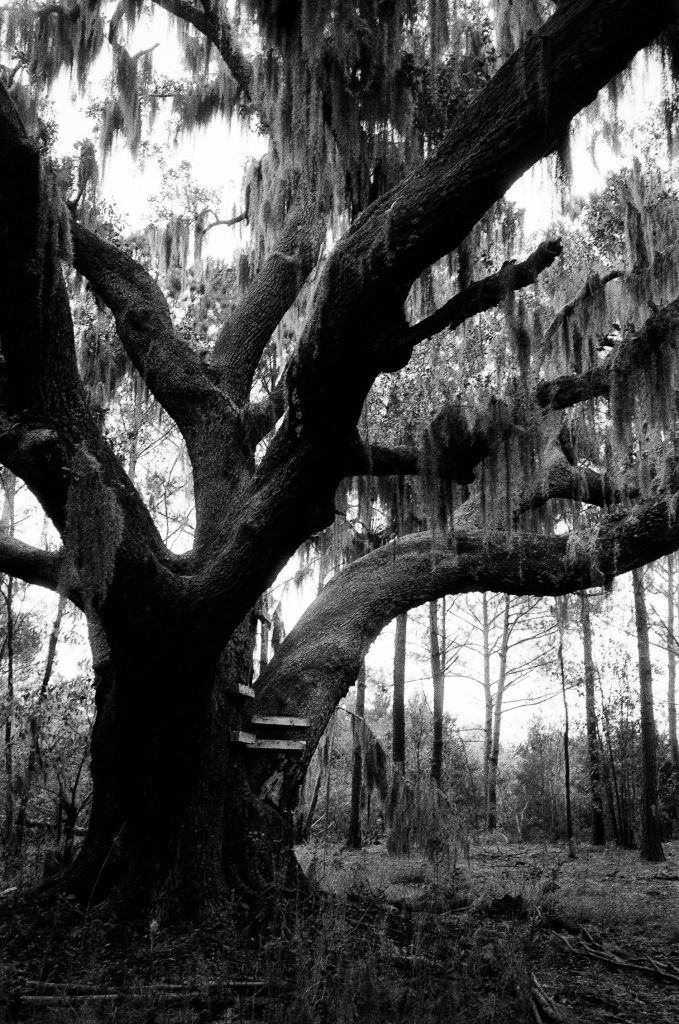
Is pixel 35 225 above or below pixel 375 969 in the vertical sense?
above

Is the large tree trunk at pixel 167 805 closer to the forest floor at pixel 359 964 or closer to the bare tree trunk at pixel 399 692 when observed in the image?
the forest floor at pixel 359 964

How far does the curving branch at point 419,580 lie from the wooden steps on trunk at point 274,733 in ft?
0.40

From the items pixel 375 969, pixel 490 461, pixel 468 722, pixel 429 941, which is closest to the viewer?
pixel 375 969

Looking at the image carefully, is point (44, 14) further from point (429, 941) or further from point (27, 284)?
point (429, 941)

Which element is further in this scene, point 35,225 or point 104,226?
point 104,226

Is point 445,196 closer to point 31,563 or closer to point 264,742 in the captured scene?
point 264,742

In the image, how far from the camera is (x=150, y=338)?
6766 millimetres

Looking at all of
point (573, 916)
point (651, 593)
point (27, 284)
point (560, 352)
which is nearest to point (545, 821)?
point (651, 593)

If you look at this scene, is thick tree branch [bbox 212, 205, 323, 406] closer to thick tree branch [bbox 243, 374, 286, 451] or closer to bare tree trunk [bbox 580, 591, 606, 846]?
thick tree branch [bbox 243, 374, 286, 451]

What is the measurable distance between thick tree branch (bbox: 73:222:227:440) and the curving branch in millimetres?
2020

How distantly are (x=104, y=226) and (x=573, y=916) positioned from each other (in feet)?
26.4

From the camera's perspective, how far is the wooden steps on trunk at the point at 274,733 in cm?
587

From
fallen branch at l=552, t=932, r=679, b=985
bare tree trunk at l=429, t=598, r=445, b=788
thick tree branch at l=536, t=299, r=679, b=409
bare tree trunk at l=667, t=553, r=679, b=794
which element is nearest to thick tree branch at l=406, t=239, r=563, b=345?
thick tree branch at l=536, t=299, r=679, b=409

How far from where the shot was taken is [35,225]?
179 inches
